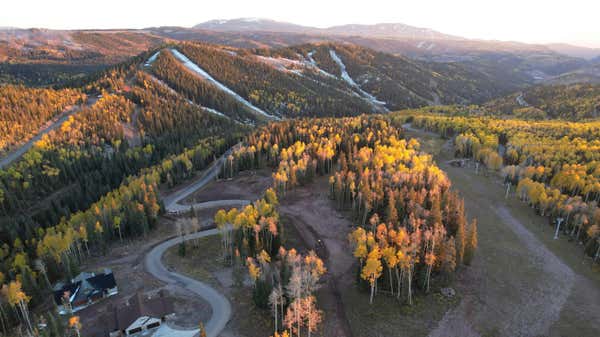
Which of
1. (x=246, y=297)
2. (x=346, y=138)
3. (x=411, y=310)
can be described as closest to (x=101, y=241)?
(x=246, y=297)

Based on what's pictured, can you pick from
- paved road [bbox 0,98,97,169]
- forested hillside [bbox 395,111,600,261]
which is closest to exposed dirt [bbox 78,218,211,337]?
forested hillside [bbox 395,111,600,261]

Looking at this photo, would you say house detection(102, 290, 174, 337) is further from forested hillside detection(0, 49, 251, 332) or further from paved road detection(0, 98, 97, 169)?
paved road detection(0, 98, 97, 169)

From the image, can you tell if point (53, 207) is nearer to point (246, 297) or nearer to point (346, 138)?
point (246, 297)

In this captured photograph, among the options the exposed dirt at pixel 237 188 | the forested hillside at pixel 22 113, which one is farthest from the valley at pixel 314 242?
the forested hillside at pixel 22 113

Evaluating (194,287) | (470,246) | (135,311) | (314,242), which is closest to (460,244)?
(470,246)

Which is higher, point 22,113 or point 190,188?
point 22,113

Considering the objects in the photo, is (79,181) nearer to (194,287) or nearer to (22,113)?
(22,113)

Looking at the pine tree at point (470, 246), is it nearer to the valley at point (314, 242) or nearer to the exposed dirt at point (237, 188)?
the valley at point (314, 242)
